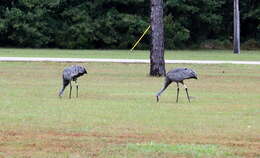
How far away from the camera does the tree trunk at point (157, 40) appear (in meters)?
29.5

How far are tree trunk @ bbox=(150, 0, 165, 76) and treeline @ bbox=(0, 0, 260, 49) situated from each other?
86.4 ft

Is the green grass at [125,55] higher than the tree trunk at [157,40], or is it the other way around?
the tree trunk at [157,40]

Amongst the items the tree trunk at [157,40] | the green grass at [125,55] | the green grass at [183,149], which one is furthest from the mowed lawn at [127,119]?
the green grass at [125,55]

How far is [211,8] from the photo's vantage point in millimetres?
60156

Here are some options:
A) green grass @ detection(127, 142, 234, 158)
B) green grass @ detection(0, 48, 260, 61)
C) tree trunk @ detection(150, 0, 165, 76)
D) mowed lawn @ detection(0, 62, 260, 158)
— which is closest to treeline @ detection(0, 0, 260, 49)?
green grass @ detection(0, 48, 260, 61)

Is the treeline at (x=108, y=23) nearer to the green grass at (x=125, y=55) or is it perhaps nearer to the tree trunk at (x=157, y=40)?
the green grass at (x=125, y=55)

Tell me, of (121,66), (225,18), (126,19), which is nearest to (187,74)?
(121,66)

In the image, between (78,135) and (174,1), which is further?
(174,1)

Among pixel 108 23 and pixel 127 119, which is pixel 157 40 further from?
pixel 108 23

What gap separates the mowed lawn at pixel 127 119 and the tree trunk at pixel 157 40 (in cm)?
219

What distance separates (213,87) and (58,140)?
1247 cm

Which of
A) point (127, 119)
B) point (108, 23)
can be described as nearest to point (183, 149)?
point (127, 119)

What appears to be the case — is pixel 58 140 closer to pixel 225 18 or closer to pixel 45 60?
pixel 45 60

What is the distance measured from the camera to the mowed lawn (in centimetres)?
1168
